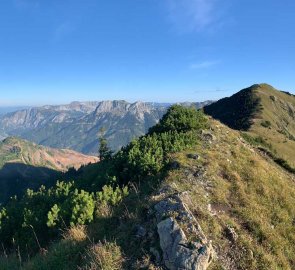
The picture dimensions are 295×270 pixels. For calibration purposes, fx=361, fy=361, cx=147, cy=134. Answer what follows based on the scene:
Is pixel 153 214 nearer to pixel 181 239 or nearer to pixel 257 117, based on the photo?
pixel 181 239

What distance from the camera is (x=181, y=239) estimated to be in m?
13.2

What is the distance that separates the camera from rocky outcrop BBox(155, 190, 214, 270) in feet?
40.9

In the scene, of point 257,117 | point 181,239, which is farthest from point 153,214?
point 257,117

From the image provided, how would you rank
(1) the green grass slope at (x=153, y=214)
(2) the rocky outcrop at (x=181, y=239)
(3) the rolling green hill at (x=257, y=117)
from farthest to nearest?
1. (3) the rolling green hill at (x=257, y=117)
2. (1) the green grass slope at (x=153, y=214)
3. (2) the rocky outcrop at (x=181, y=239)

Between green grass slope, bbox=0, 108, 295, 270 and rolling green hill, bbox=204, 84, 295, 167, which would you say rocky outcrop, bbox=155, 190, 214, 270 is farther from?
rolling green hill, bbox=204, 84, 295, 167

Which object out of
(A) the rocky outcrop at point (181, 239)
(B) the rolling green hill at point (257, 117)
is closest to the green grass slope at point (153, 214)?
(A) the rocky outcrop at point (181, 239)

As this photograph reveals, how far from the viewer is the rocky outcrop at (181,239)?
12.5 m

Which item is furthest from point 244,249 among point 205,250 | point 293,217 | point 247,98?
point 247,98

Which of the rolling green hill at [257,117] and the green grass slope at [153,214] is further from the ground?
the green grass slope at [153,214]

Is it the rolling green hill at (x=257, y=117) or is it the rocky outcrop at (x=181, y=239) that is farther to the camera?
the rolling green hill at (x=257, y=117)

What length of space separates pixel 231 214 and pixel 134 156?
26.0ft

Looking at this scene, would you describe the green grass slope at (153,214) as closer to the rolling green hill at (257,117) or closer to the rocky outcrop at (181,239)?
the rocky outcrop at (181,239)

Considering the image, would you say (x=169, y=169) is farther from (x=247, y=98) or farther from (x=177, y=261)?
(x=247, y=98)

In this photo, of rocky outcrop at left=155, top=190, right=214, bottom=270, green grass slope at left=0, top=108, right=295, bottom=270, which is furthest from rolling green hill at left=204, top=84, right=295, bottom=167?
rocky outcrop at left=155, top=190, right=214, bottom=270
